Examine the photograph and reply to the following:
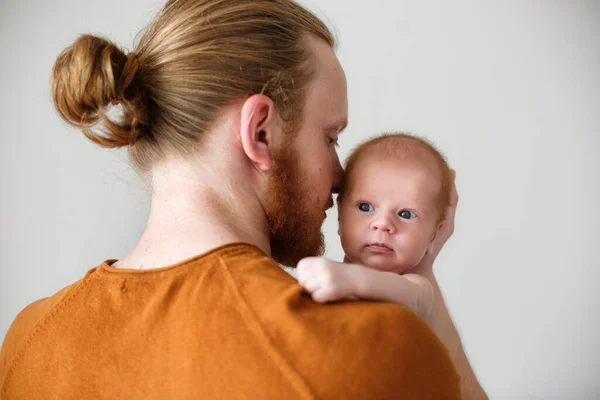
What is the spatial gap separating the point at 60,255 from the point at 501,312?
167 cm

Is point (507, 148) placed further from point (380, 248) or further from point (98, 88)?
point (98, 88)

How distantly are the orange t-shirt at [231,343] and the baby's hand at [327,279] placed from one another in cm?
2

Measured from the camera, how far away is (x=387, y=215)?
155cm

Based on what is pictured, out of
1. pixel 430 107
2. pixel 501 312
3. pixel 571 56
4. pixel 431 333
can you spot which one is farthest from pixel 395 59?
pixel 431 333

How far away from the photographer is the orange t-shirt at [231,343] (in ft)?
3.20

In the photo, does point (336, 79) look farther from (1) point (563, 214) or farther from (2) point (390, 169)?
(1) point (563, 214)

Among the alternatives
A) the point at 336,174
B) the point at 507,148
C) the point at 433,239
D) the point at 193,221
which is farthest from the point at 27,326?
the point at 507,148

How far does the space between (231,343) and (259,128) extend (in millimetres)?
440

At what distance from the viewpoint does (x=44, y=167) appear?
98.3 inches

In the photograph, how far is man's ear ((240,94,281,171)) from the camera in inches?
49.7

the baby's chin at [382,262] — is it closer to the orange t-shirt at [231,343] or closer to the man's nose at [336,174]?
the man's nose at [336,174]

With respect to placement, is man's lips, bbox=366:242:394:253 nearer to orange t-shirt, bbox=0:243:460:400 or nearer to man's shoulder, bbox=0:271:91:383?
orange t-shirt, bbox=0:243:460:400

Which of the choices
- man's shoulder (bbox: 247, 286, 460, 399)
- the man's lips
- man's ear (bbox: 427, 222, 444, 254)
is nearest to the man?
man's shoulder (bbox: 247, 286, 460, 399)

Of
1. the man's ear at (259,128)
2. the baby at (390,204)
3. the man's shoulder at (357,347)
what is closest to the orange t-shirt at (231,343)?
the man's shoulder at (357,347)
